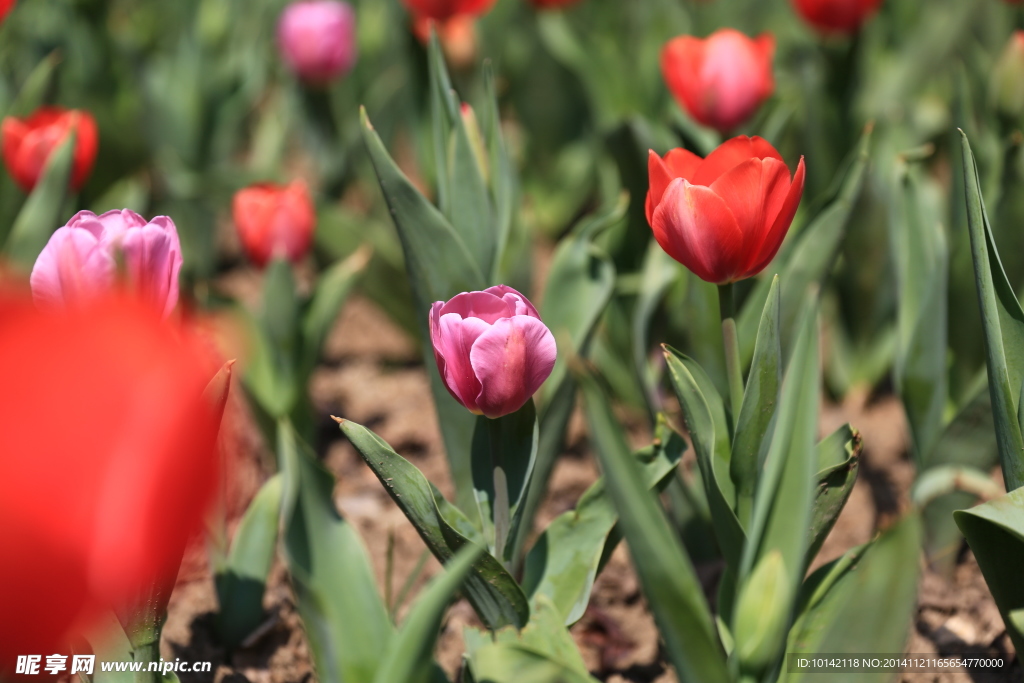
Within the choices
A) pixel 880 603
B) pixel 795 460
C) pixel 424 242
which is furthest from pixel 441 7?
pixel 880 603

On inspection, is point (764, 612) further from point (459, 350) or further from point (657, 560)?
point (459, 350)

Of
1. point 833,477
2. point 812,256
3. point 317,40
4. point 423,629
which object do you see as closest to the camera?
point 423,629

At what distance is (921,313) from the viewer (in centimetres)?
143

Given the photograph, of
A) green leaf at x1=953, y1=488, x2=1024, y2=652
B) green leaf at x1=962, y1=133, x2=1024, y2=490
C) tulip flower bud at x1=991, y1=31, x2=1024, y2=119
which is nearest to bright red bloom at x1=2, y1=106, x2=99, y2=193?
green leaf at x1=962, y1=133, x2=1024, y2=490

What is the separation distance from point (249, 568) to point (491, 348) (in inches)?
24.7

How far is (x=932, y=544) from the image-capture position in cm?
152

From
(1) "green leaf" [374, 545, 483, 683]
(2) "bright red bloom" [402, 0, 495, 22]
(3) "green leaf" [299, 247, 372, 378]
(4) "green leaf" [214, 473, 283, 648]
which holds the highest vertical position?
(2) "bright red bloom" [402, 0, 495, 22]

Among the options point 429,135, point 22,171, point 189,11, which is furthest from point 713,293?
point 189,11

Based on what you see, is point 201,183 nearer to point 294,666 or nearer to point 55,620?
point 294,666

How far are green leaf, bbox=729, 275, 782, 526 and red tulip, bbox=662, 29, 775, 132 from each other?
787 mm

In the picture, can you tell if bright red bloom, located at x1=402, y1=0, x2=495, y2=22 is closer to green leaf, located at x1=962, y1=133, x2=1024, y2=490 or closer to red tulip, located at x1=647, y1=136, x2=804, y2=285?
red tulip, located at x1=647, y1=136, x2=804, y2=285

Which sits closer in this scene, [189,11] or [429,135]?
[429,135]

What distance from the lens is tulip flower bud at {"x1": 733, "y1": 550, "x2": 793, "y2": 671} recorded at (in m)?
0.84

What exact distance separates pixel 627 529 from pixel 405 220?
1.92 feet
